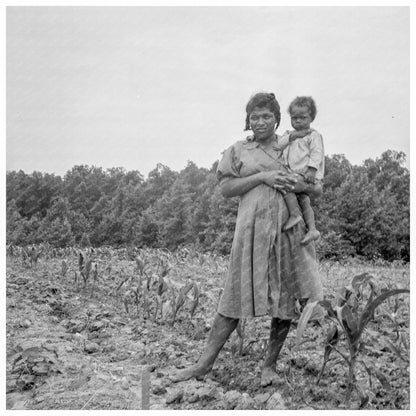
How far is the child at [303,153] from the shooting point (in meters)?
2.44

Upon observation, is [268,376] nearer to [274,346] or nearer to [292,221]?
[274,346]

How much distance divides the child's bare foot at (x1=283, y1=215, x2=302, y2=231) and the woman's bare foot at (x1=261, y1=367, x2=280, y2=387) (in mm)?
850

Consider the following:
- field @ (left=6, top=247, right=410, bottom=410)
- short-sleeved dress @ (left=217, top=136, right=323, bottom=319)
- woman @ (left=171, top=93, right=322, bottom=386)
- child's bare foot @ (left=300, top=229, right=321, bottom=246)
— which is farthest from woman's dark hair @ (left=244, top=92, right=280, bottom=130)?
field @ (left=6, top=247, right=410, bottom=410)

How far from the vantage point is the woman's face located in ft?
8.42

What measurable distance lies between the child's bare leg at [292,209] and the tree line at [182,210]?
1989 cm

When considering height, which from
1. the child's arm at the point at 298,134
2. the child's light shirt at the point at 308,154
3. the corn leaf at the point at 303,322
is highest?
the child's arm at the point at 298,134

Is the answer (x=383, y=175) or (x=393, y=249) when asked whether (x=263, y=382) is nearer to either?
(x=393, y=249)

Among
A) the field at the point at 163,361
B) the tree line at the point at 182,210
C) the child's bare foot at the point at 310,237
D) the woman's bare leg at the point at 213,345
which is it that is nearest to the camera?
the field at the point at 163,361

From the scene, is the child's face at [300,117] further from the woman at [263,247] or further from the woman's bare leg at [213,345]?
the woman's bare leg at [213,345]

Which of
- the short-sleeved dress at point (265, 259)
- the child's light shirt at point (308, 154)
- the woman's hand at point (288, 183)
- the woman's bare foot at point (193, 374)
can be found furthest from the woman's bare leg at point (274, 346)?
the child's light shirt at point (308, 154)

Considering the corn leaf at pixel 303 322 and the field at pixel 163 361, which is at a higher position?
the corn leaf at pixel 303 322

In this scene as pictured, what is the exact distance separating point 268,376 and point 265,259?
706 mm

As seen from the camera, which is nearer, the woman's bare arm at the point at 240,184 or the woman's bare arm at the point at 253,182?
the woman's bare arm at the point at 253,182

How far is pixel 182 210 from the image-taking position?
111 ft
